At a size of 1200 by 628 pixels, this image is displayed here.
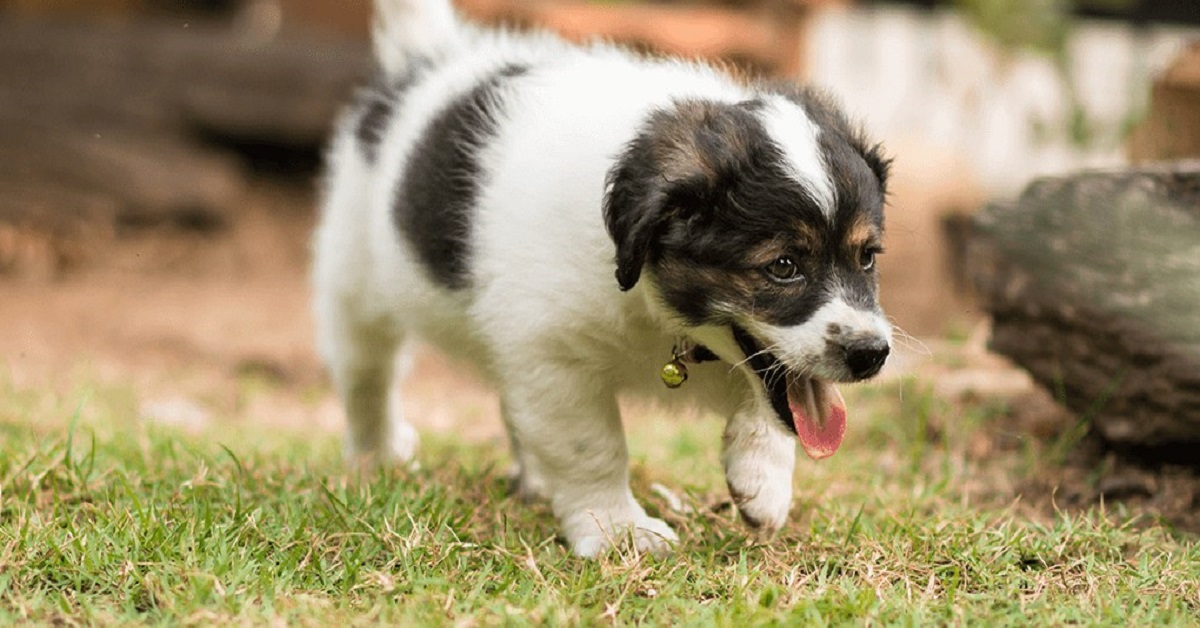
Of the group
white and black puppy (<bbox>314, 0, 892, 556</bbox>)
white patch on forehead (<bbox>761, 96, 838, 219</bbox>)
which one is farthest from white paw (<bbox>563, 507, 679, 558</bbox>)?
white patch on forehead (<bbox>761, 96, 838, 219</bbox>)

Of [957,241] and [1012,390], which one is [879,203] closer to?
[1012,390]

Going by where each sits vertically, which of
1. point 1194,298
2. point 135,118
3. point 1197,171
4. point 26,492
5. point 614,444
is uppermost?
point 1197,171

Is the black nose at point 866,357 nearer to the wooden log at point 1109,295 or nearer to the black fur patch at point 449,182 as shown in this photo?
the black fur patch at point 449,182

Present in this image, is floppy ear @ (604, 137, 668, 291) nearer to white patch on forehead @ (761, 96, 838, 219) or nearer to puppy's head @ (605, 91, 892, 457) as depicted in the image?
puppy's head @ (605, 91, 892, 457)

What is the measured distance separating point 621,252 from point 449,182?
0.99 metres

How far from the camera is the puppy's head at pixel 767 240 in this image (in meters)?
3.35

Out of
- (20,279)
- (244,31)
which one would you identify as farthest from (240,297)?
(244,31)

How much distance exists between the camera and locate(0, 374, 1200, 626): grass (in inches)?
128

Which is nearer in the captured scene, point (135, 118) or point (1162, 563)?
point (1162, 563)

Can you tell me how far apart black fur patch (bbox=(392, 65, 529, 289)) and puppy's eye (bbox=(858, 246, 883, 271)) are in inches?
47.2

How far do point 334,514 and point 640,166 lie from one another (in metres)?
1.35

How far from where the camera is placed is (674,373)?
373cm

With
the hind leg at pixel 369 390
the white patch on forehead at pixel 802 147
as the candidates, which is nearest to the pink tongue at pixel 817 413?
the white patch on forehead at pixel 802 147

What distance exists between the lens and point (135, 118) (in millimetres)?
10156
